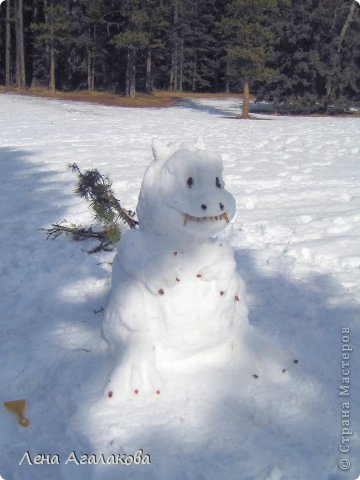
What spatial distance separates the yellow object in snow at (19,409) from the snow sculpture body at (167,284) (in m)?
0.45

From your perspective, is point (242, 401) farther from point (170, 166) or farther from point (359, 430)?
point (170, 166)

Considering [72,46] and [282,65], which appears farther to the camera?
[72,46]

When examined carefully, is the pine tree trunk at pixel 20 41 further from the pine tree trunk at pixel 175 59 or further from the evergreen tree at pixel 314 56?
the evergreen tree at pixel 314 56

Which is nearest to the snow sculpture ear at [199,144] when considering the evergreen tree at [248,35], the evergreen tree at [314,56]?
the evergreen tree at [248,35]

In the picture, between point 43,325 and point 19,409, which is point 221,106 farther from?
point 19,409

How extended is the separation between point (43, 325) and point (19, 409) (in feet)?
2.83

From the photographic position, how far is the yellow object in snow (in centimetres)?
251

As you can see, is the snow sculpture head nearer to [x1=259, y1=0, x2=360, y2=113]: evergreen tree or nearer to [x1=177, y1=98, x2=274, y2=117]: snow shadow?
[x1=259, y1=0, x2=360, y2=113]: evergreen tree

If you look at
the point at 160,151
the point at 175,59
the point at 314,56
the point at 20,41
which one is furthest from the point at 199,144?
the point at 175,59

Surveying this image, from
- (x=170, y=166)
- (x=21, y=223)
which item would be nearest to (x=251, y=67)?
(x=21, y=223)

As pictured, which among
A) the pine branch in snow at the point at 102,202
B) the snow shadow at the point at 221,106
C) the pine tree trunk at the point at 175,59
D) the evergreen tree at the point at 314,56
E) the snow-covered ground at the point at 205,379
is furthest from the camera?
the pine tree trunk at the point at 175,59

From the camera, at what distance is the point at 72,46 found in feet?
101

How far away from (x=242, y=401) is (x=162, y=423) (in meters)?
0.46

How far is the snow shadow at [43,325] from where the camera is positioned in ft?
8.12
